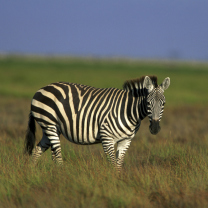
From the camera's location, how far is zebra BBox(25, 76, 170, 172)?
7.16m

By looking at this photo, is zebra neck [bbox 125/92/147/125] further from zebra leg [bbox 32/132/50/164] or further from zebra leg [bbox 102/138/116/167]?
zebra leg [bbox 32/132/50/164]

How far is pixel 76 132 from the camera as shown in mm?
7457

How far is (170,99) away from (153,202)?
2405 centimetres

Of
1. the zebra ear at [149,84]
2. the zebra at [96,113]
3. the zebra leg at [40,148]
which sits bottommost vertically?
the zebra leg at [40,148]

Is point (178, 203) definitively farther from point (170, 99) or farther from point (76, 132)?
point (170, 99)

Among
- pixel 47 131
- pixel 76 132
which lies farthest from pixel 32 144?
Answer: pixel 76 132

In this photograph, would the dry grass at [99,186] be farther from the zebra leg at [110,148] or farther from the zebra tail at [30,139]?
the zebra tail at [30,139]

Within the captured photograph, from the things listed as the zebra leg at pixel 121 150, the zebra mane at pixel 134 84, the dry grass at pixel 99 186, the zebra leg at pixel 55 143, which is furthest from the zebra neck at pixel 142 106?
the zebra leg at pixel 55 143

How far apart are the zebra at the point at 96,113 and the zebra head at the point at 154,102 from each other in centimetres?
2

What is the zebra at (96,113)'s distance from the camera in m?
7.16

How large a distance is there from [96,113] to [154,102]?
1218 millimetres

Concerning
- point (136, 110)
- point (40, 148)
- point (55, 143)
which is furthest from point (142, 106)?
point (40, 148)

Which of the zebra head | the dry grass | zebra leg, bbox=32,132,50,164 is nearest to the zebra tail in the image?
zebra leg, bbox=32,132,50,164

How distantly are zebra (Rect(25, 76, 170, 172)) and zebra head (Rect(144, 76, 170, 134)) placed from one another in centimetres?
2
